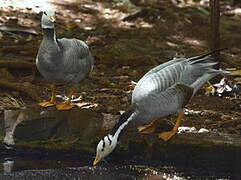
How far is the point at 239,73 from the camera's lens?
8094 mm

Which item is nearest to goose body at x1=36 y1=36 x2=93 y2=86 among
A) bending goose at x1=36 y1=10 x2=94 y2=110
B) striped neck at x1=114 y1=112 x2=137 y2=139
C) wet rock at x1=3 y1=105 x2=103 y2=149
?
bending goose at x1=36 y1=10 x2=94 y2=110

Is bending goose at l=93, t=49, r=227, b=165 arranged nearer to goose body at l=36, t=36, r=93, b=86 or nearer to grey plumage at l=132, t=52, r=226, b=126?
grey plumage at l=132, t=52, r=226, b=126

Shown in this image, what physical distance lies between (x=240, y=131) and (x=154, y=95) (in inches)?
48.4

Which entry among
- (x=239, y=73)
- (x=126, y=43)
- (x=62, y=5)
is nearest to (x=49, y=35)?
(x=239, y=73)

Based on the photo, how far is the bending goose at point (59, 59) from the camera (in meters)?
5.94

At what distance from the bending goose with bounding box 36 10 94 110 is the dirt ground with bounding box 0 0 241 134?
0.50 metres

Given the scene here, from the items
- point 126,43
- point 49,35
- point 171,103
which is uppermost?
point 49,35

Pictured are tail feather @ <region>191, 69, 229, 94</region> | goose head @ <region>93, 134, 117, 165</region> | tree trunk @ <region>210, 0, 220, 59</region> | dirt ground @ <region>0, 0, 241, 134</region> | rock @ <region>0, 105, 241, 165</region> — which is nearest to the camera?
goose head @ <region>93, 134, 117, 165</region>

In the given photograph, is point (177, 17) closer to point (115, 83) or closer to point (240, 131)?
point (115, 83)

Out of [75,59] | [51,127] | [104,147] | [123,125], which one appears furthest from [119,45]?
[104,147]

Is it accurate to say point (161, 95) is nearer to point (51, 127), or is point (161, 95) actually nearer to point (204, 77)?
point (204, 77)

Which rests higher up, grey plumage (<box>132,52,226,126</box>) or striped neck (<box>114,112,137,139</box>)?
grey plumage (<box>132,52,226,126</box>)

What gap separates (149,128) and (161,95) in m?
0.51

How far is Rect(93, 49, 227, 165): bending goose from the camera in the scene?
17.9ft
